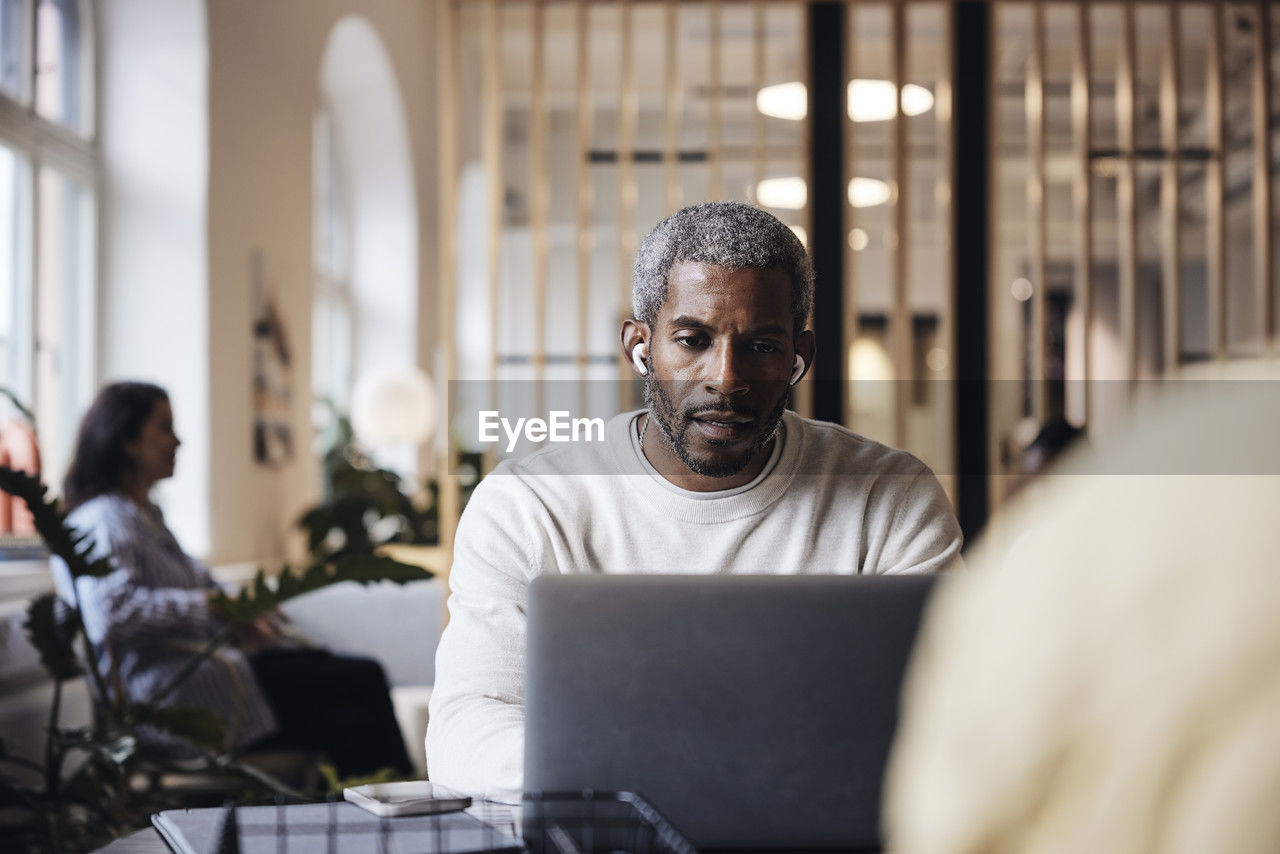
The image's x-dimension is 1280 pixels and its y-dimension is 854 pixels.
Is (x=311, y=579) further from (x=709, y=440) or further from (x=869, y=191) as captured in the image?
(x=869, y=191)

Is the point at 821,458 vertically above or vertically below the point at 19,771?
above

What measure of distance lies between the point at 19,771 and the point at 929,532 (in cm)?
258

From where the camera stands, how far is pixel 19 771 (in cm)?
309

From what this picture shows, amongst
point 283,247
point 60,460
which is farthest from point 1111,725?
point 283,247

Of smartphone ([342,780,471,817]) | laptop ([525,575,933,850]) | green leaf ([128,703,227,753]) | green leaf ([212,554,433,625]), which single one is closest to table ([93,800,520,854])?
smartphone ([342,780,471,817])

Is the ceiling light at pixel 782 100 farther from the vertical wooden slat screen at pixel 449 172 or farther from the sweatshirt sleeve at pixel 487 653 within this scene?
the sweatshirt sleeve at pixel 487 653

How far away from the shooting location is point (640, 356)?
1.50 meters

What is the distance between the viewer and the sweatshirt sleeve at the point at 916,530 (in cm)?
142

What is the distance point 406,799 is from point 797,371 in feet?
2.26

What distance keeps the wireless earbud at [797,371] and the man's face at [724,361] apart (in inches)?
0.9

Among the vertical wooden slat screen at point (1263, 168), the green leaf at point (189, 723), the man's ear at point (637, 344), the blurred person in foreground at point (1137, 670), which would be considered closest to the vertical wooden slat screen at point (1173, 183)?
the vertical wooden slat screen at point (1263, 168)

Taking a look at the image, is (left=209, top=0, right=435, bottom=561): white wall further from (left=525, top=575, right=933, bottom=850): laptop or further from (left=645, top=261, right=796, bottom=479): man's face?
(left=525, top=575, right=933, bottom=850): laptop

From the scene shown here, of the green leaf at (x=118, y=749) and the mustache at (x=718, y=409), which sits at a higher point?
the mustache at (x=718, y=409)

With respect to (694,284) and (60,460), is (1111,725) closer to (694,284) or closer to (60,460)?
(694,284)
